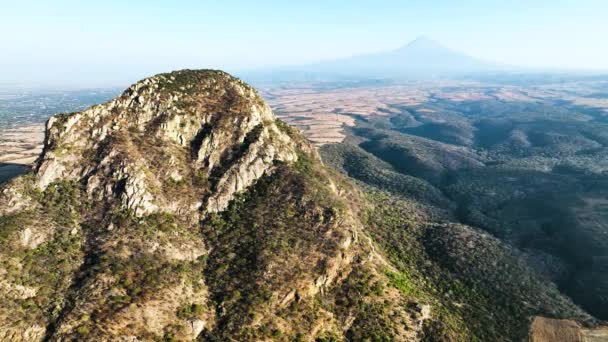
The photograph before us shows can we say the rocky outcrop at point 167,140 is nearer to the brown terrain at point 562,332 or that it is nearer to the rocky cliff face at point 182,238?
the rocky cliff face at point 182,238

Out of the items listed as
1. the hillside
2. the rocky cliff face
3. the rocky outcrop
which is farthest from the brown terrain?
the rocky outcrop

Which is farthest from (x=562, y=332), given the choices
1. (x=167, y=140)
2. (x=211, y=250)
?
(x=167, y=140)

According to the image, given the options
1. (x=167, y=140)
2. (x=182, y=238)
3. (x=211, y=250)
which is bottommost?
(x=211, y=250)

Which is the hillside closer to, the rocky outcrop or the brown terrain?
the rocky outcrop

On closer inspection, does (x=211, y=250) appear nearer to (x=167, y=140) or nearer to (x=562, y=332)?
(x=167, y=140)

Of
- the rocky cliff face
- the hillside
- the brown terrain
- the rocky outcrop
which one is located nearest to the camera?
the rocky cliff face

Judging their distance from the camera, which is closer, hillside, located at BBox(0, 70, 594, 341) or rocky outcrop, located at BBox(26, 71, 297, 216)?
hillside, located at BBox(0, 70, 594, 341)

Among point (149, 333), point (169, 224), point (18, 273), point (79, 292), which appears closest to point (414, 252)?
point (169, 224)
